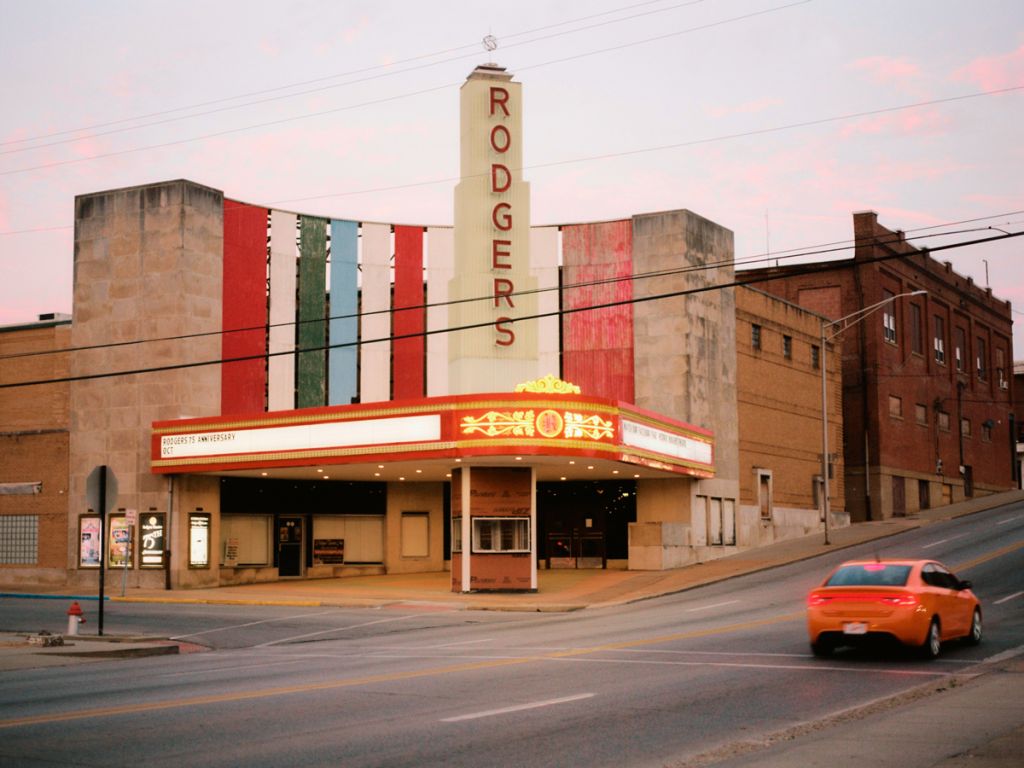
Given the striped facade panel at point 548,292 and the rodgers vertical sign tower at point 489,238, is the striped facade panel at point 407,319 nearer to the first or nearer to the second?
the striped facade panel at point 548,292

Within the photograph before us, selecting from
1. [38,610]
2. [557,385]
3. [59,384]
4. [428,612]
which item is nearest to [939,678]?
[428,612]

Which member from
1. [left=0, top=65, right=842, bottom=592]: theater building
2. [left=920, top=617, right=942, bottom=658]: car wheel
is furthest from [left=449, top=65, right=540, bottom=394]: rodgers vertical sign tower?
[left=920, top=617, right=942, bottom=658]: car wheel

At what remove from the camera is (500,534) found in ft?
125

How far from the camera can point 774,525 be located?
56.1 meters

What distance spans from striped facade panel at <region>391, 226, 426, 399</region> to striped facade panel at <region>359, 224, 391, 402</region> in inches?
14.6

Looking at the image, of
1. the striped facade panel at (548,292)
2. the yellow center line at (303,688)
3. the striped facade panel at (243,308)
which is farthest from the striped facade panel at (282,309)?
the yellow center line at (303,688)

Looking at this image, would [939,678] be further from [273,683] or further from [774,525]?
[774,525]

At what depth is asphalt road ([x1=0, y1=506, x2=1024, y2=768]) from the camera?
10664 millimetres

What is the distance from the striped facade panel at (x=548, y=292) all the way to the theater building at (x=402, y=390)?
0.38ft

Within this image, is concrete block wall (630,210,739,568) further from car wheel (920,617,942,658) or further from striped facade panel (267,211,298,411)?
car wheel (920,617,942,658)

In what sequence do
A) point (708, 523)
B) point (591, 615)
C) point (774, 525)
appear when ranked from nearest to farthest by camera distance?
point (591, 615) < point (708, 523) < point (774, 525)

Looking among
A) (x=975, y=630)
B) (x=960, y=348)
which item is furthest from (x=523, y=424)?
(x=960, y=348)

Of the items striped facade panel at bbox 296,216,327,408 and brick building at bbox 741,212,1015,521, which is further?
brick building at bbox 741,212,1015,521

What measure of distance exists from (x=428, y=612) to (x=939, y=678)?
59.7 feet
